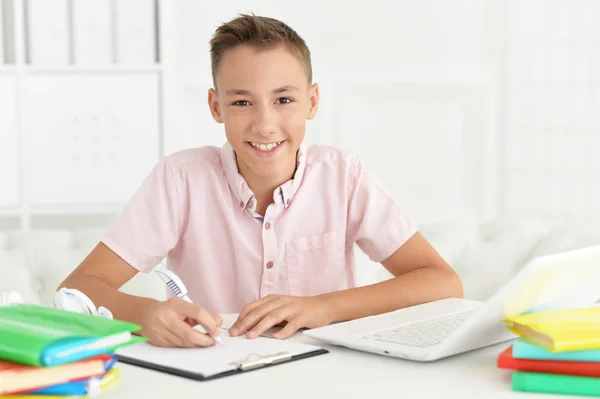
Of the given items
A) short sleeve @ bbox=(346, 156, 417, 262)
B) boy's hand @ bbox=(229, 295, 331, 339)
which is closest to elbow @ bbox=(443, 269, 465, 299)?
short sleeve @ bbox=(346, 156, 417, 262)

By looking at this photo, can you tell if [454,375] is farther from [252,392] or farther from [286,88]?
[286,88]

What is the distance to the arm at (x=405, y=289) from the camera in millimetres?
1351

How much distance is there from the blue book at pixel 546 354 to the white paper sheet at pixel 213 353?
258 mm

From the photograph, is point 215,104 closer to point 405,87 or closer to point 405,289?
point 405,289

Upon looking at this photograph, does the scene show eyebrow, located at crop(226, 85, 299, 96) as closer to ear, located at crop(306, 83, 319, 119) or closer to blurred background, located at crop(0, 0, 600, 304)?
ear, located at crop(306, 83, 319, 119)

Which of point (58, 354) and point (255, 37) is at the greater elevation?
point (255, 37)

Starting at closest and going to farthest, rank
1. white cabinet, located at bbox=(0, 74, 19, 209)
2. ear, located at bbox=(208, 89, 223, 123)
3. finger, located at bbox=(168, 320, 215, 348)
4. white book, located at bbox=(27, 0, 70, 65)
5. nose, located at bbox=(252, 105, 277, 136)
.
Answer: finger, located at bbox=(168, 320, 215, 348), nose, located at bbox=(252, 105, 277, 136), ear, located at bbox=(208, 89, 223, 123), white book, located at bbox=(27, 0, 70, 65), white cabinet, located at bbox=(0, 74, 19, 209)

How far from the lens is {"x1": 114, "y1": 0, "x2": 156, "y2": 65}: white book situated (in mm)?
3037

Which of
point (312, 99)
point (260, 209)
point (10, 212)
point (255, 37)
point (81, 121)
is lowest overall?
point (10, 212)

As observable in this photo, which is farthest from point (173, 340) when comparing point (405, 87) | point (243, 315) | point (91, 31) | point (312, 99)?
point (405, 87)

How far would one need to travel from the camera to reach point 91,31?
3.03m

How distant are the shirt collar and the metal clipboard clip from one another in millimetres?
657

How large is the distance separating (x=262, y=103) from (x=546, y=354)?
78 cm

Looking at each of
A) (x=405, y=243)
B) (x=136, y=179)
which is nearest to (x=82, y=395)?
(x=405, y=243)
